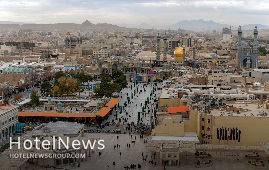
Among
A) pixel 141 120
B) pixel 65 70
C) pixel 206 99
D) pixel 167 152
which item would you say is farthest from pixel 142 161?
pixel 65 70

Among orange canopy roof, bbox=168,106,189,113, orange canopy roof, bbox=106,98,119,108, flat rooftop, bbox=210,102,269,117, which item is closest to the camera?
flat rooftop, bbox=210,102,269,117

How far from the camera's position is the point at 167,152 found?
1499 centimetres

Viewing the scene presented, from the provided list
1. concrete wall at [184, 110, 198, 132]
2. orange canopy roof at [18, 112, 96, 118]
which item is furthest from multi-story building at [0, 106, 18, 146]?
concrete wall at [184, 110, 198, 132]

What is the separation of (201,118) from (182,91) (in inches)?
218

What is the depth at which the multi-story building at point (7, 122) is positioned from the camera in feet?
58.4

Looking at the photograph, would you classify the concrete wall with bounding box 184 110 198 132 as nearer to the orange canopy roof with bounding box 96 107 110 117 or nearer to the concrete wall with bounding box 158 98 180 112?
the concrete wall with bounding box 158 98 180 112

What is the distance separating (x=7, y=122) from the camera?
60.3ft

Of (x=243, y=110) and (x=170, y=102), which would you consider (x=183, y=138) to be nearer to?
(x=243, y=110)

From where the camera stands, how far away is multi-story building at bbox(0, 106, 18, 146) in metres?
17.8

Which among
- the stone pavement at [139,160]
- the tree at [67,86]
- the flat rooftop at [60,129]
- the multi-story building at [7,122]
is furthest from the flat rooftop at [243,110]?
the tree at [67,86]

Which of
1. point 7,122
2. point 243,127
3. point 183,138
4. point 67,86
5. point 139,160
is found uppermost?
point 67,86

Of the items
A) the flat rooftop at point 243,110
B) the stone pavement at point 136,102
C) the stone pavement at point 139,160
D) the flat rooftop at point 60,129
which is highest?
the flat rooftop at point 243,110

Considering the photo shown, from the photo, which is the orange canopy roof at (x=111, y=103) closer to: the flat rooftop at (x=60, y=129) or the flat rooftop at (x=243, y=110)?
the flat rooftop at (x=60, y=129)

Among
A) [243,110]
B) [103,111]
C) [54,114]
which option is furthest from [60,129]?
[243,110]
